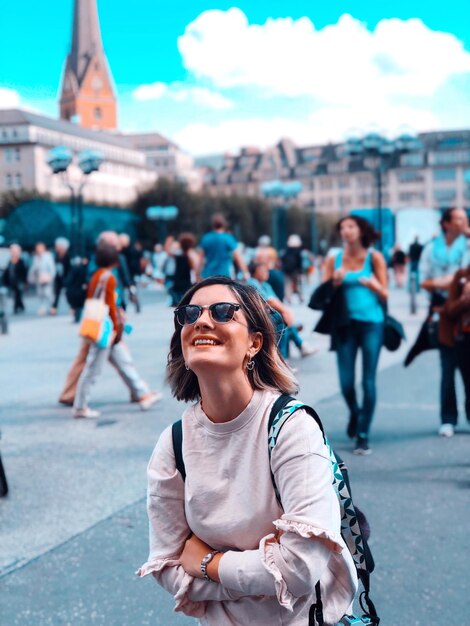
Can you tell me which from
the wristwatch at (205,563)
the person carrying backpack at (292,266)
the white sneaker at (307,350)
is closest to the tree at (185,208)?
the person carrying backpack at (292,266)

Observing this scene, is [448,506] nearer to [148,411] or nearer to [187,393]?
[187,393]

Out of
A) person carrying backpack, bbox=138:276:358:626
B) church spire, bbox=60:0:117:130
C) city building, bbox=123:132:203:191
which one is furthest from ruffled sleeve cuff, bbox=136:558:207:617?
city building, bbox=123:132:203:191

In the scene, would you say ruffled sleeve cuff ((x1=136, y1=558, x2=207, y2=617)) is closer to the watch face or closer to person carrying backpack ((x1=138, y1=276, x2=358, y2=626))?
person carrying backpack ((x1=138, y1=276, x2=358, y2=626))

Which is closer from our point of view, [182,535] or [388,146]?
[182,535]

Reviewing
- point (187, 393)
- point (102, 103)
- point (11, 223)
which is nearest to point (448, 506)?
point (187, 393)

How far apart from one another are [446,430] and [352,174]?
4915 inches

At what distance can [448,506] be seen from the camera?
471cm

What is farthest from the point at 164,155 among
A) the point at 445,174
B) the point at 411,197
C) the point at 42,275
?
the point at 42,275

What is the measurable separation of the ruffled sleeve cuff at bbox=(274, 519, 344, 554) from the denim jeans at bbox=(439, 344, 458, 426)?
461cm

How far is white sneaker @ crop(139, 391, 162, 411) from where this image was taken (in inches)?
303

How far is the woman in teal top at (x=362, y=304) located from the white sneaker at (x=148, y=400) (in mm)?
2149

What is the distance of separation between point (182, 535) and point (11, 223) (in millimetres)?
40468

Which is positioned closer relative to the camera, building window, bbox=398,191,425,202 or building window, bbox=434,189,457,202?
building window, bbox=434,189,457,202

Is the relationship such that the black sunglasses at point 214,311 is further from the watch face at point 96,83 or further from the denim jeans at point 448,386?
the watch face at point 96,83
